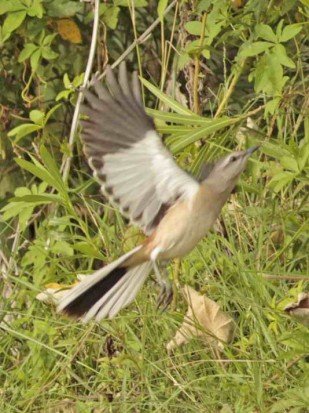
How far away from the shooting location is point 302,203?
5.81 meters

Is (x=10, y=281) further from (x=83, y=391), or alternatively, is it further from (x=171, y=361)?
(x=171, y=361)

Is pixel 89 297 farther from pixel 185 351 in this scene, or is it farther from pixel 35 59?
pixel 35 59

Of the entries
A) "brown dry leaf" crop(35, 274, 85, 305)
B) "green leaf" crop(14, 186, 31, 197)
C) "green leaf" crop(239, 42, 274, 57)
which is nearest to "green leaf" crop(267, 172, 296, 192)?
"green leaf" crop(239, 42, 274, 57)

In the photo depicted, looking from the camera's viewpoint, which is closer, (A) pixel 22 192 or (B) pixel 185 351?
(B) pixel 185 351

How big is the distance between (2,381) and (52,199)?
872mm

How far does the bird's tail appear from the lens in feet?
14.9

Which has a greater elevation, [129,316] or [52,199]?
[52,199]

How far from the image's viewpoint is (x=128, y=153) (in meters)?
4.34

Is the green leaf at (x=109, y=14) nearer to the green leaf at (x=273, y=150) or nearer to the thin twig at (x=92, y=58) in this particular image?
the thin twig at (x=92, y=58)

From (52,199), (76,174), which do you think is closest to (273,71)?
(52,199)

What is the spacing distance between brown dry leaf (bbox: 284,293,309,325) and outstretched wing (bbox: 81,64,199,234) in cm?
67

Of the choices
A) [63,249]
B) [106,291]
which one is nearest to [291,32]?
[63,249]

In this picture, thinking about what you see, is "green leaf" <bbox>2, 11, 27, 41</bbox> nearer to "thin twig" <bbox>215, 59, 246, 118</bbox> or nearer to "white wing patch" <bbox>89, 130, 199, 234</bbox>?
"thin twig" <bbox>215, 59, 246, 118</bbox>

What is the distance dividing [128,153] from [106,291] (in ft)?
1.62
